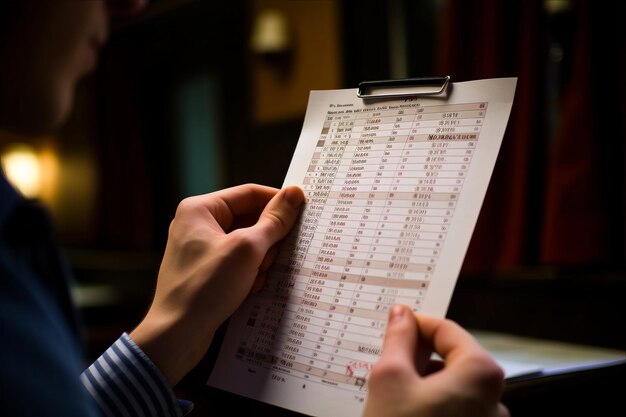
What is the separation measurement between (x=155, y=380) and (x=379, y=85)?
427mm

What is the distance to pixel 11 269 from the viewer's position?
1.57 feet

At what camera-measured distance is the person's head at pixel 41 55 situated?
542 millimetres

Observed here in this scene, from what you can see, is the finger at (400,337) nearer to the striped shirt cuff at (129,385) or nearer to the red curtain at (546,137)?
the striped shirt cuff at (129,385)

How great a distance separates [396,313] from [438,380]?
94 millimetres

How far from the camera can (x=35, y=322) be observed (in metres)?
0.48

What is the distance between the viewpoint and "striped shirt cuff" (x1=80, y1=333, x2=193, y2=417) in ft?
2.37

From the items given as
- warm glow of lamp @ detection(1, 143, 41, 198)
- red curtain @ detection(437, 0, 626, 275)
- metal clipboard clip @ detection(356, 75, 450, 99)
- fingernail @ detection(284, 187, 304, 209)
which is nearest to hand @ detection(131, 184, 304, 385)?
fingernail @ detection(284, 187, 304, 209)

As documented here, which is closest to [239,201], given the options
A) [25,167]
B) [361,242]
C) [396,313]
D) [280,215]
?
[280,215]

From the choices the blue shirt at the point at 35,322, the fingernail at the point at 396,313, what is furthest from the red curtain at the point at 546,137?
the blue shirt at the point at 35,322

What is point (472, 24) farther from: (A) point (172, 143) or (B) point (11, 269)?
(A) point (172, 143)

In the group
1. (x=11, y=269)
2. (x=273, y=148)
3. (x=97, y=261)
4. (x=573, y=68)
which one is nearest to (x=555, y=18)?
(x=573, y=68)

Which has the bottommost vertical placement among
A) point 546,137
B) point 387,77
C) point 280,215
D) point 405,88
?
point 280,215

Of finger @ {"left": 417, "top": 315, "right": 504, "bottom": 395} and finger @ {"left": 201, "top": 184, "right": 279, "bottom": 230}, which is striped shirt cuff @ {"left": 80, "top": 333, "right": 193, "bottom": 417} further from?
finger @ {"left": 417, "top": 315, "right": 504, "bottom": 395}

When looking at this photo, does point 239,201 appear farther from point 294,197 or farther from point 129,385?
point 129,385
